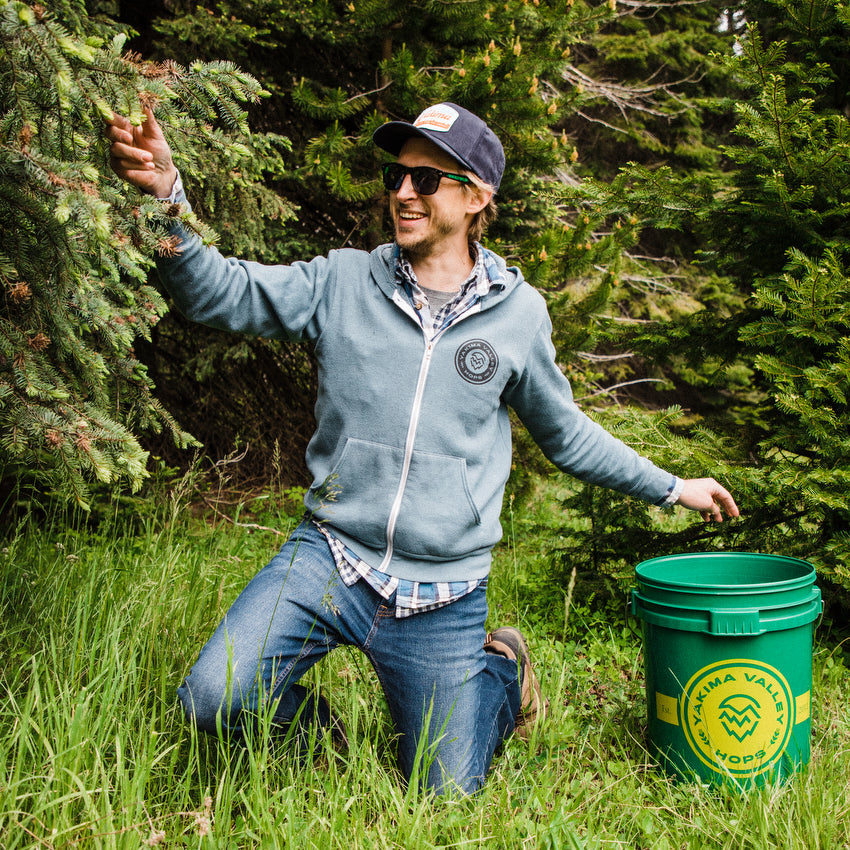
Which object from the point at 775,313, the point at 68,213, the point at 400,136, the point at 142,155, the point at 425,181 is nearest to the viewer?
the point at 68,213

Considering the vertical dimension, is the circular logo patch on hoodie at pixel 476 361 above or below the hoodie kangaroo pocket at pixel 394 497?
above

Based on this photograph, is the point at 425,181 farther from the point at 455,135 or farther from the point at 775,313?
the point at 775,313

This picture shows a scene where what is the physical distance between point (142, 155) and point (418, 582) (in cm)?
144

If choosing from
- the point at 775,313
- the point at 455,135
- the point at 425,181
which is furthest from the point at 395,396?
the point at 775,313

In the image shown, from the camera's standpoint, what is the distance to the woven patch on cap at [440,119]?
8.23 feet

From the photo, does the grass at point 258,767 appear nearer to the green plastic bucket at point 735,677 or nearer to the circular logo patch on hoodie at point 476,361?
the green plastic bucket at point 735,677

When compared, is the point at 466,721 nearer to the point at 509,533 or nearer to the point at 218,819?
the point at 218,819

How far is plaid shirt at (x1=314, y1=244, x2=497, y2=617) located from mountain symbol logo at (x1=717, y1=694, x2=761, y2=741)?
0.84 meters

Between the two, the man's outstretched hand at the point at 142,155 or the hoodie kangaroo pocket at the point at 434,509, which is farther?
the hoodie kangaroo pocket at the point at 434,509

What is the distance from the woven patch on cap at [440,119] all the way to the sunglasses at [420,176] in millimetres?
135

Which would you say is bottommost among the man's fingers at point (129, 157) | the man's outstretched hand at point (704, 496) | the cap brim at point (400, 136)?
the man's outstretched hand at point (704, 496)

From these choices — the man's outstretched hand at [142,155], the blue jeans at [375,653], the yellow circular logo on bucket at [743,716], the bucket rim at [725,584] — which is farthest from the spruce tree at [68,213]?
the yellow circular logo on bucket at [743,716]

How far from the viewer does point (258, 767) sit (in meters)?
1.84

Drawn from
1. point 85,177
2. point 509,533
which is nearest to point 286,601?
point 85,177
